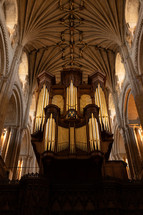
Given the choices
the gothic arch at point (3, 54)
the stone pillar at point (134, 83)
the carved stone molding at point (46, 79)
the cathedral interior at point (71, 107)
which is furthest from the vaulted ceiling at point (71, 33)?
the carved stone molding at point (46, 79)

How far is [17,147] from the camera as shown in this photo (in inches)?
551

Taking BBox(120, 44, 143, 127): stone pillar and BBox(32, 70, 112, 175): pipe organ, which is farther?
BBox(120, 44, 143, 127): stone pillar

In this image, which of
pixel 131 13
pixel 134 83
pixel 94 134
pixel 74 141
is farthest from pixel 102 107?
pixel 131 13

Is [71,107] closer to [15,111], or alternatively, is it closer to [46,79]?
[46,79]

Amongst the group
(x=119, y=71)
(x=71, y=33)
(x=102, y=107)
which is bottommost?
(x=102, y=107)

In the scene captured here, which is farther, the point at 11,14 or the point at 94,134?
the point at 11,14

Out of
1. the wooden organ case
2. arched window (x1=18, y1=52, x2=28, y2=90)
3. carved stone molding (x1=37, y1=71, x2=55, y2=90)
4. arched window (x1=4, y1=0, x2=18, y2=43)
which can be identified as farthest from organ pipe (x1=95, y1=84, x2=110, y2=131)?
arched window (x1=4, y1=0, x2=18, y2=43)

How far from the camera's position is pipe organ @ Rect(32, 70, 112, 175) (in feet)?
30.1

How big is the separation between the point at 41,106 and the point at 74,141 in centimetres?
375

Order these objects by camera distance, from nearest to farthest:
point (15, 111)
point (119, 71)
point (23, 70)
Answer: point (15, 111), point (23, 70), point (119, 71)

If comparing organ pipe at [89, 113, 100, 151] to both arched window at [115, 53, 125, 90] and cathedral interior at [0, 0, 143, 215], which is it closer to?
cathedral interior at [0, 0, 143, 215]

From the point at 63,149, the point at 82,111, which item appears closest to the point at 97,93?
the point at 82,111

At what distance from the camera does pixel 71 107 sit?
38.0 ft

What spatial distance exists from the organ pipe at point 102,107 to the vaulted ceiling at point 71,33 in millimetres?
2332
